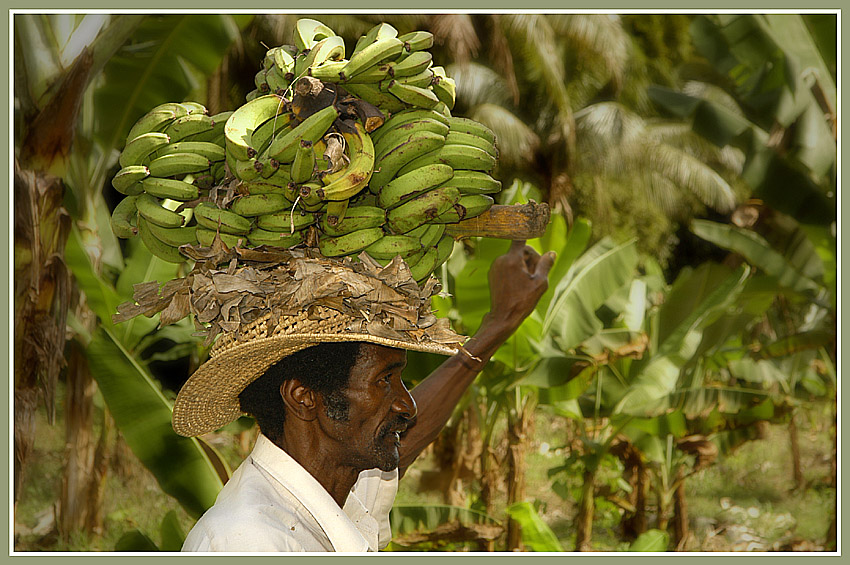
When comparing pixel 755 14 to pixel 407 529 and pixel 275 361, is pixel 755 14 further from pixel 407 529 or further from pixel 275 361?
pixel 275 361

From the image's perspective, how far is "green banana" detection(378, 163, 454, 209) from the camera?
171 centimetres

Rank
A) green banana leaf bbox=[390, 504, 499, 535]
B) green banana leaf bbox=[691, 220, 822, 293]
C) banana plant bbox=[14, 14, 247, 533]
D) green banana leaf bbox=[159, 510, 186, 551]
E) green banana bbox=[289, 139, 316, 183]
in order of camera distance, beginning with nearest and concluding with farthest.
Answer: green banana bbox=[289, 139, 316, 183] < green banana leaf bbox=[159, 510, 186, 551] < banana plant bbox=[14, 14, 247, 533] < green banana leaf bbox=[390, 504, 499, 535] < green banana leaf bbox=[691, 220, 822, 293]

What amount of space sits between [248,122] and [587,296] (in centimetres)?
357

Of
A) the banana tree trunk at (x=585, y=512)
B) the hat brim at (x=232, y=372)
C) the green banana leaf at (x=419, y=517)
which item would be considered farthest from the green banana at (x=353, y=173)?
the banana tree trunk at (x=585, y=512)

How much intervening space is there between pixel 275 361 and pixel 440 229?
516 millimetres

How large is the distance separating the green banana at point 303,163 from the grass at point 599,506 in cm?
512

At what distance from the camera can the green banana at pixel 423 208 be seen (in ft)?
5.62

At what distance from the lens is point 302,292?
1.68 m

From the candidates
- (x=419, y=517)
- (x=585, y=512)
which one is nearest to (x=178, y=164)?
(x=419, y=517)

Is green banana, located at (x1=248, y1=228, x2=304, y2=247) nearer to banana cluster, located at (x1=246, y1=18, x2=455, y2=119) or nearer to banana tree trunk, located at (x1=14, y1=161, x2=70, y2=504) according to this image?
banana cluster, located at (x1=246, y1=18, x2=455, y2=119)

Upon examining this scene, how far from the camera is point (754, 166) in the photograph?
16.9 feet

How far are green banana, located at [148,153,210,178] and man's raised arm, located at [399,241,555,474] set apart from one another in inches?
41.5

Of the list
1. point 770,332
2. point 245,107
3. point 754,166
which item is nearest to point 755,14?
point 754,166

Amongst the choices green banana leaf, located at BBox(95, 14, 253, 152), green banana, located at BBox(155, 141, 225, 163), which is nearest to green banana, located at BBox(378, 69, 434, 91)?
green banana, located at BBox(155, 141, 225, 163)
